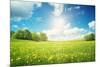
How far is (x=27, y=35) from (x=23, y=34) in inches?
1.8

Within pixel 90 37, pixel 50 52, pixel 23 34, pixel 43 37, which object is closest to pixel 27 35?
pixel 23 34

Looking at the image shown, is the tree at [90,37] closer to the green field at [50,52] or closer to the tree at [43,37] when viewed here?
the green field at [50,52]

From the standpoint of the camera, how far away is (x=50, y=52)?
2131mm

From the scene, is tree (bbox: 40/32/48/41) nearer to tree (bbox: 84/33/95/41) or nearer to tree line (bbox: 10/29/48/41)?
tree line (bbox: 10/29/48/41)

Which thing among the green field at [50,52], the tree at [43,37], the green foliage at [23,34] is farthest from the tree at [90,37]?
the green foliage at [23,34]

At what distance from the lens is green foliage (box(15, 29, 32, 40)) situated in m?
2.01

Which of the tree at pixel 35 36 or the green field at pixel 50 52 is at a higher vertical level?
the tree at pixel 35 36

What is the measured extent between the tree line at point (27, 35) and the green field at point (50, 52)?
45 mm

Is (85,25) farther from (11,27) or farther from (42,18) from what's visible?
(11,27)

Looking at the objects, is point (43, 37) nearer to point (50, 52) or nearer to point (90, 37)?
point (50, 52)

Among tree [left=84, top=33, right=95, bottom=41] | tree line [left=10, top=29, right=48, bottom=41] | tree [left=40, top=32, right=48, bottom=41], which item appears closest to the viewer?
tree line [left=10, top=29, right=48, bottom=41]

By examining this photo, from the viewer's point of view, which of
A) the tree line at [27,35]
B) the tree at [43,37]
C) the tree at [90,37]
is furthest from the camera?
the tree at [90,37]

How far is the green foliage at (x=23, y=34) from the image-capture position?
79.0 inches

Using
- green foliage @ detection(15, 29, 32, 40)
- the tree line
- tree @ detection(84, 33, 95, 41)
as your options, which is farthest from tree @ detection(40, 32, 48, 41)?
tree @ detection(84, 33, 95, 41)
